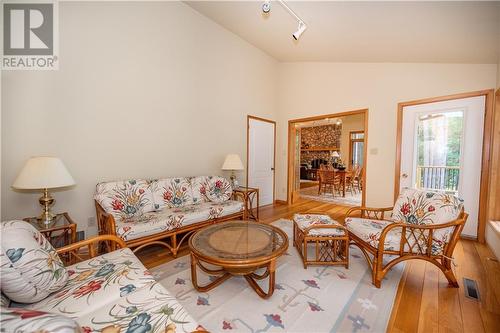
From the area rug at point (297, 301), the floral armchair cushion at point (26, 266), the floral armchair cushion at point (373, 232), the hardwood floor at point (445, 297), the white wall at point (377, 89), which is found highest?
the white wall at point (377, 89)

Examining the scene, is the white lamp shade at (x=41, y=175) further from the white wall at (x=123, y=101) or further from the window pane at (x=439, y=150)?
the window pane at (x=439, y=150)

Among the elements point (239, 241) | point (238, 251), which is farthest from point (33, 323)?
point (239, 241)

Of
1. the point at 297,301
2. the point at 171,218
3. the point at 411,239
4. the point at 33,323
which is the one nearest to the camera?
the point at 33,323

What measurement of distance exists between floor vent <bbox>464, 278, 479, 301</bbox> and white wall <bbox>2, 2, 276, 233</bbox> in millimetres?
3359

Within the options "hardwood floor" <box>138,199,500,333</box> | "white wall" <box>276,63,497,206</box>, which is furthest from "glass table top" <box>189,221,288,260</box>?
"white wall" <box>276,63,497,206</box>

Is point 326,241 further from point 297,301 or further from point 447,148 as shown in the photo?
point 447,148

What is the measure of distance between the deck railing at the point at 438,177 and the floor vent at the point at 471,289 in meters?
1.56

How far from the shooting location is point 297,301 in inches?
63.0

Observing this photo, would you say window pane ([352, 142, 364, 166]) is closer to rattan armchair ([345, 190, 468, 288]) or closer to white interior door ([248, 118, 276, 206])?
white interior door ([248, 118, 276, 206])

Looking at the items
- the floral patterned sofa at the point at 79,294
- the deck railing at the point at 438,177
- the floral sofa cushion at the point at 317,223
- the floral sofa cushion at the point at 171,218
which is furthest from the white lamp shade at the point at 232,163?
the deck railing at the point at 438,177

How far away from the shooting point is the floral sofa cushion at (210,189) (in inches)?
123

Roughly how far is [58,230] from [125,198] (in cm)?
65

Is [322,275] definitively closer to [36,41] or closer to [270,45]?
[36,41]

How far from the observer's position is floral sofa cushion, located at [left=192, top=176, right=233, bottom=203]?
3135mm
